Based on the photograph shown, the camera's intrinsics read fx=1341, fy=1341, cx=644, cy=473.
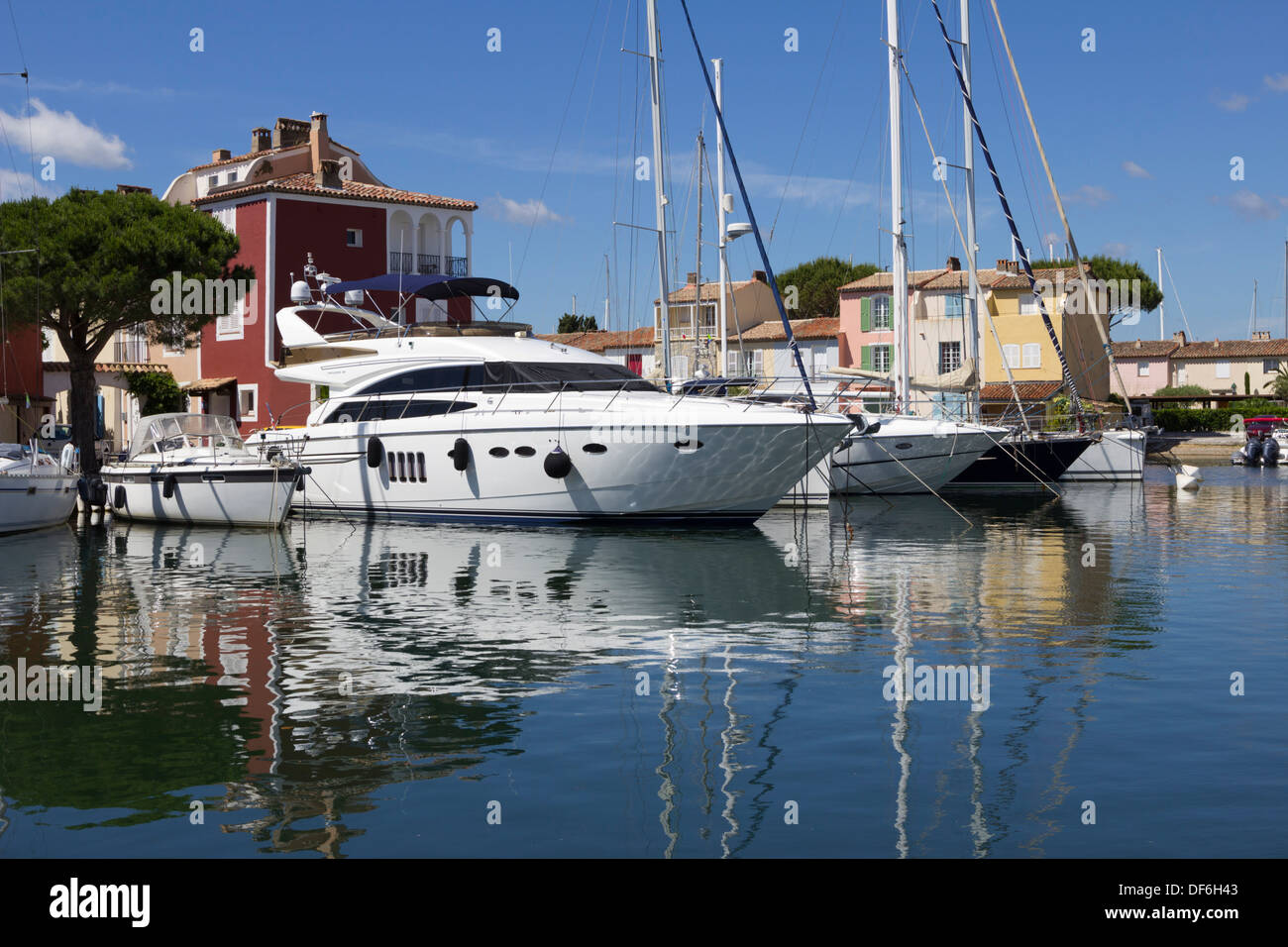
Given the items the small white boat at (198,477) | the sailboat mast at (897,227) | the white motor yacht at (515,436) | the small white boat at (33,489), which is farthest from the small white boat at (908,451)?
the small white boat at (33,489)

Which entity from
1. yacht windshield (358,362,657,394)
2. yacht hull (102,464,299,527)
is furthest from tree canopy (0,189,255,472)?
yacht windshield (358,362,657,394)

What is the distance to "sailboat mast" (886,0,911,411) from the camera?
30.9 m

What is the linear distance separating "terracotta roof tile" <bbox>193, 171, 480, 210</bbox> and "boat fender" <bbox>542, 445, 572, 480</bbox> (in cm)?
2444

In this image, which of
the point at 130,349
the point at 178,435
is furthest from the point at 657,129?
the point at 130,349

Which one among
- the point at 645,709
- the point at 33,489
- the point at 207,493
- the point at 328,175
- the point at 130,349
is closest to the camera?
the point at 645,709

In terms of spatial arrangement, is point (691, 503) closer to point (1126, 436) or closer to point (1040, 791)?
point (1040, 791)

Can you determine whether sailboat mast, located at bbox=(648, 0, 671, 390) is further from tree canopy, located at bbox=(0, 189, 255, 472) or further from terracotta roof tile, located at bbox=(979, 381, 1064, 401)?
terracotta roof tile, located at bbox=(979, 381, 1064, 401)

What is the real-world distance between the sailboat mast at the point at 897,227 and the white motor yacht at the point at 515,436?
32.0 feet

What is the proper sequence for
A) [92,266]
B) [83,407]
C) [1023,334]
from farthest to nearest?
[1023,334], [83,407], [92,266]

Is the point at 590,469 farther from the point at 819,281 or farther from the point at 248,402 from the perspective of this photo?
the point at 819,281

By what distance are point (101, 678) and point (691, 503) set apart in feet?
41.4

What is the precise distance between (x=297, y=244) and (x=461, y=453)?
22454 millimetres

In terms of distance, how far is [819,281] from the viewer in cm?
8181

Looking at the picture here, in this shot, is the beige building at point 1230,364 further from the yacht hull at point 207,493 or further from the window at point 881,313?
the yacht hull at point 207,493
